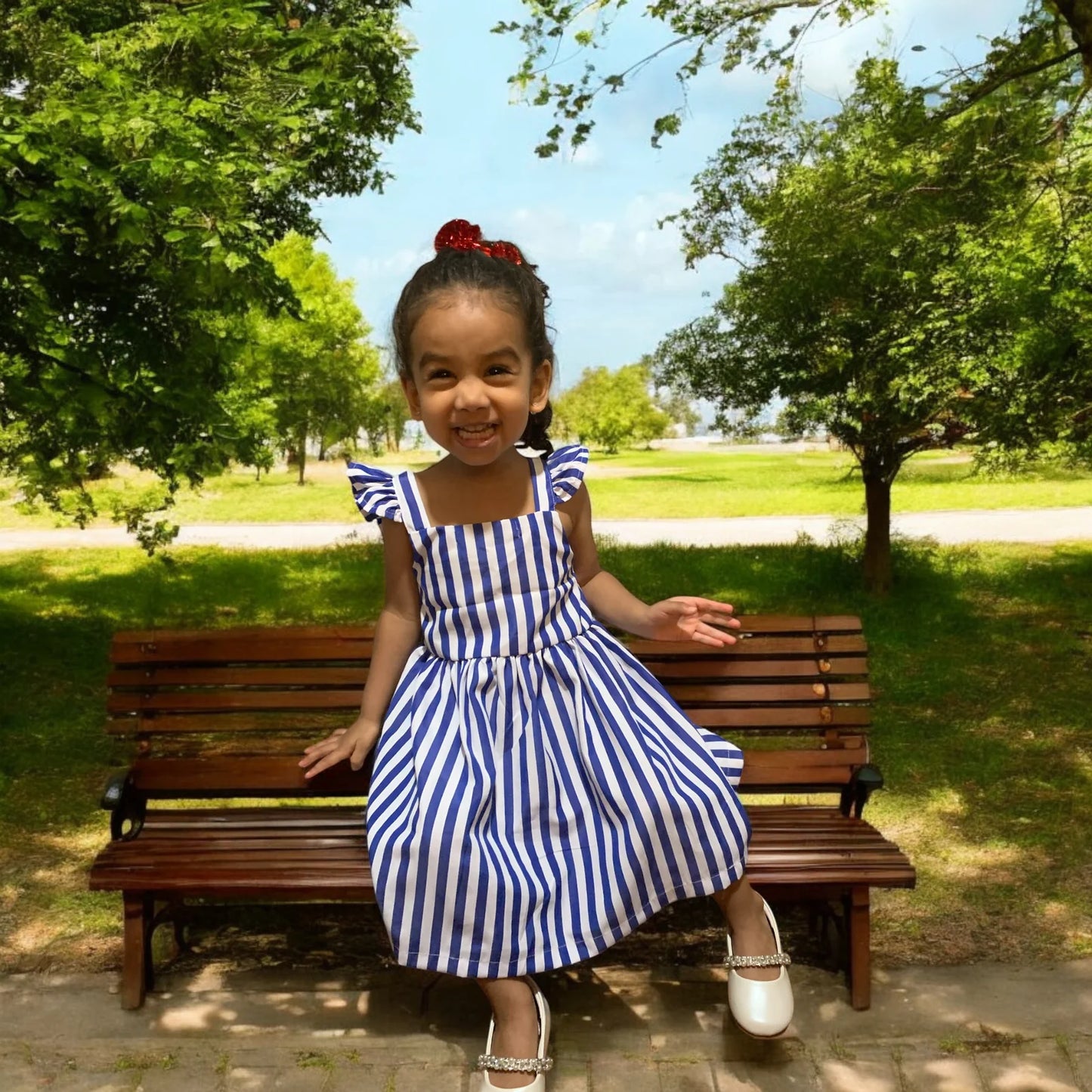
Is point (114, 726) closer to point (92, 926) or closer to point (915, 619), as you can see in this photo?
point (92, 926)

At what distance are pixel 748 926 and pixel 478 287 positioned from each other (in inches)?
61.4

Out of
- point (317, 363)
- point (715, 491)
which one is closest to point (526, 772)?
point (715, 491)

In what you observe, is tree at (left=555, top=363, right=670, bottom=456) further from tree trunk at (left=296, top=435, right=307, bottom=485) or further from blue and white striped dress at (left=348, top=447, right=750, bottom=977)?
blue and white striped dress at (left=348, top=447, right=750, bottom=977)

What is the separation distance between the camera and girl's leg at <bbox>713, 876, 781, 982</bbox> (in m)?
2.50

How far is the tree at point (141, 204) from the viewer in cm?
421

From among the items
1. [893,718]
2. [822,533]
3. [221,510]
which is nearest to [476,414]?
[893,718]

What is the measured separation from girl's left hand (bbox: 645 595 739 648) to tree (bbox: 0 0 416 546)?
2484 mm

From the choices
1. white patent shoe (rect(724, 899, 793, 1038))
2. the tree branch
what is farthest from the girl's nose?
the tree branch

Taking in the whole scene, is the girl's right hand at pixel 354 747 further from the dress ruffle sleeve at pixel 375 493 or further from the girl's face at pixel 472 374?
the girl's face at pixel 472 374

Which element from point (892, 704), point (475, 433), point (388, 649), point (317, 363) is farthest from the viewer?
point (317, 363)

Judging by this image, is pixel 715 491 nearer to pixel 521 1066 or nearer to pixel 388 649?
pixel 388 649

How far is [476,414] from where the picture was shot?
255 centimetres

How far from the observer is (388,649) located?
2.85m

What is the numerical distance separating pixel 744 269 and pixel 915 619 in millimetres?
2705
